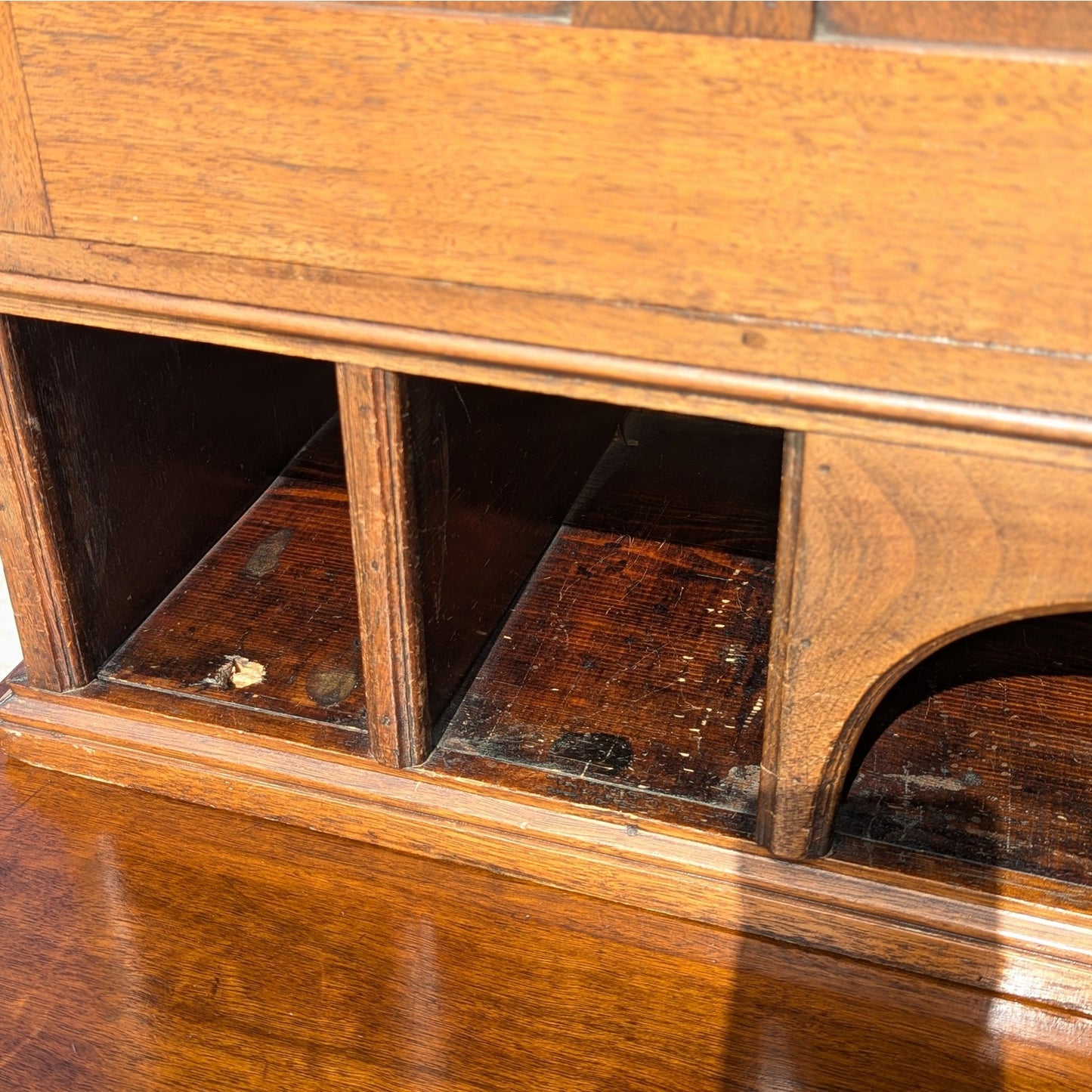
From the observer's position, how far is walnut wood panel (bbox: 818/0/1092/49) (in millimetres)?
1036

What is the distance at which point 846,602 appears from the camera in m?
1.32

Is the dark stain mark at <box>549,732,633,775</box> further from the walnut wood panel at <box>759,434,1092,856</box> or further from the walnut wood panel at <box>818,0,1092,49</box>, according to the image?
the walnut wood panel at <box>818,0,1092,49</box>

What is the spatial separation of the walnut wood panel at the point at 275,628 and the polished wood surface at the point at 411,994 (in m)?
0.17

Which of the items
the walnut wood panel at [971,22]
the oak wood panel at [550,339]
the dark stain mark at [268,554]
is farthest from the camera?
the dark stain mark at [268,554]

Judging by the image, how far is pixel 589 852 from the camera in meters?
1.60

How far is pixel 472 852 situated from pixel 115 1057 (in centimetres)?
46

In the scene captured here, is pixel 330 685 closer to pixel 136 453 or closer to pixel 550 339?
pixel 136 453

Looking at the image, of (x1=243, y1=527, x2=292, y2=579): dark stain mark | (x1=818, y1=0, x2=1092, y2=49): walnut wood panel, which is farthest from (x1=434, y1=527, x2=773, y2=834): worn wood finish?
(x1=818, y1=0, x2=1092, y2=49): walnut wood panel

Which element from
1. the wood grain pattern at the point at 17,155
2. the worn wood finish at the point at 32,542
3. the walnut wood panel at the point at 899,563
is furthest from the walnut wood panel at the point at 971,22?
the worn wood finish at the point at 32,542

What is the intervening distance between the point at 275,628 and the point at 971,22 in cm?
122

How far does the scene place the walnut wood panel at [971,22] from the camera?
3.40 ft

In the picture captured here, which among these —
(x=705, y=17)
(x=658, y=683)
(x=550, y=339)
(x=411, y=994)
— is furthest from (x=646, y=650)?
(x=705, y=17)

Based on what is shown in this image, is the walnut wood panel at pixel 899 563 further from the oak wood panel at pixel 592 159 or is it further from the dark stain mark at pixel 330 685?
the dark stain mark at pixel 330 685

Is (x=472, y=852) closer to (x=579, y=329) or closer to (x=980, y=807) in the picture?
(x=980, y=807)
